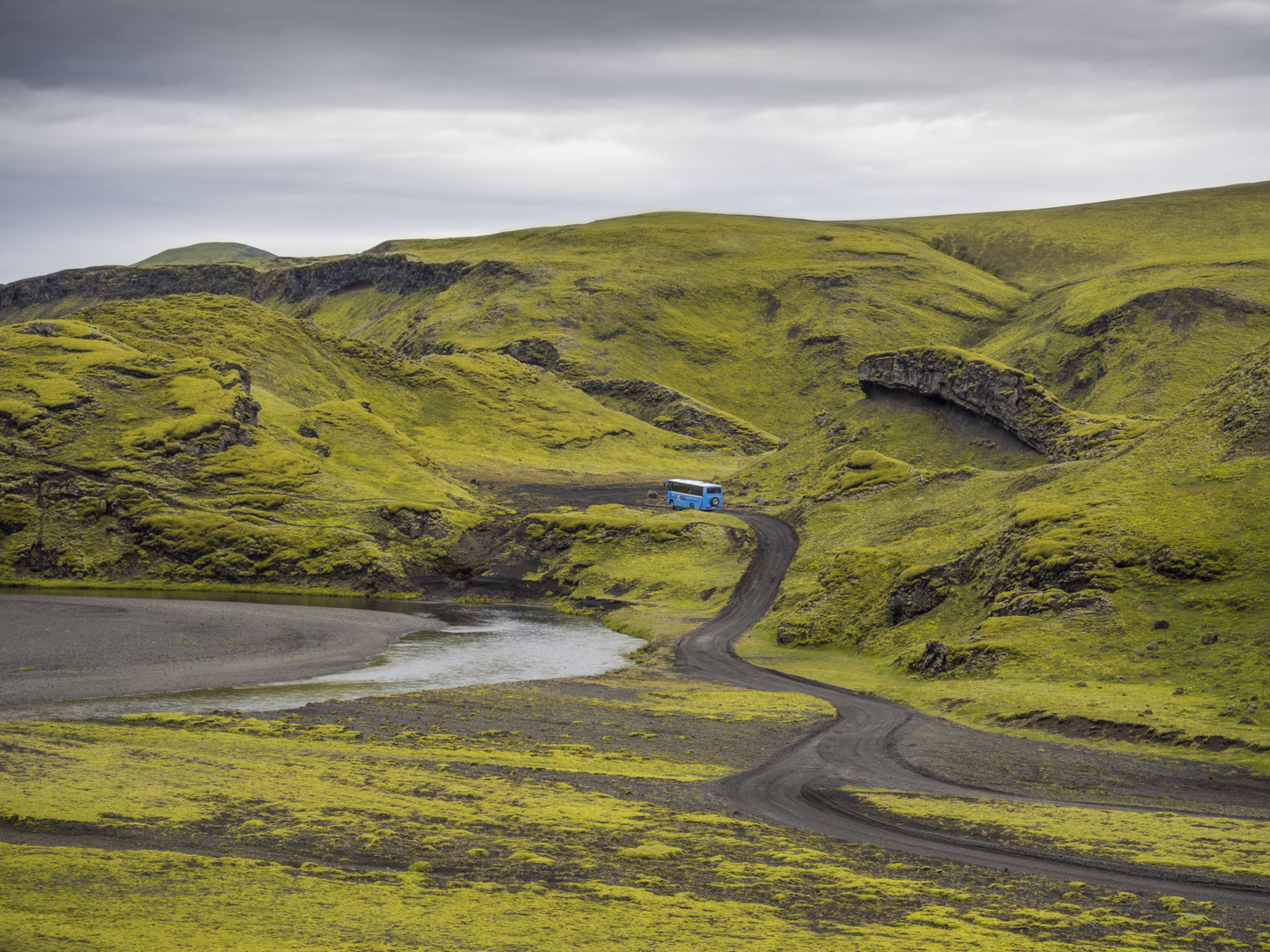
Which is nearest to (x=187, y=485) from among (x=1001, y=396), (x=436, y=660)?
(x=436, y=660)

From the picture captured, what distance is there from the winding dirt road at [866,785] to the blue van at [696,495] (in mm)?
66683

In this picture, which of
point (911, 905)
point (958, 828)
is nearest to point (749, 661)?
point (958, 828)

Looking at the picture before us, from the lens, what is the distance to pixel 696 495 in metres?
154

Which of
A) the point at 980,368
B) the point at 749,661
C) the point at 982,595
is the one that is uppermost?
the point at 980,368

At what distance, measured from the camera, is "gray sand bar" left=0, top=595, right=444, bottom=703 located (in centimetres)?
6869

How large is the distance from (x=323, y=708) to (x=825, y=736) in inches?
1134

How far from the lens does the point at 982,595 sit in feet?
278

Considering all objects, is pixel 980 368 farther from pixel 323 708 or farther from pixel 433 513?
pixel 323 708

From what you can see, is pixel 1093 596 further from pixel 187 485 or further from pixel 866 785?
pixel 187 485

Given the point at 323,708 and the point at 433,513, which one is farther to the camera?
the point at 433,513

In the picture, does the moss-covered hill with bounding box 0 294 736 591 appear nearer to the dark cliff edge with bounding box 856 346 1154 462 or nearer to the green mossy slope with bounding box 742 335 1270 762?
the green mossy slope with bounding box 742 335 1270 762

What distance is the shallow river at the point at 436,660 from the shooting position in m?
62.8

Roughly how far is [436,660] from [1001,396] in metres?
98.7

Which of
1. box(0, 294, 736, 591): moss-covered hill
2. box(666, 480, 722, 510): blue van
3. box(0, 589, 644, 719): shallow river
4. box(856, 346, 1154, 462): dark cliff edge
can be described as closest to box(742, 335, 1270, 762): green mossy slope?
box(0, 589, 644, 719): shallow river
